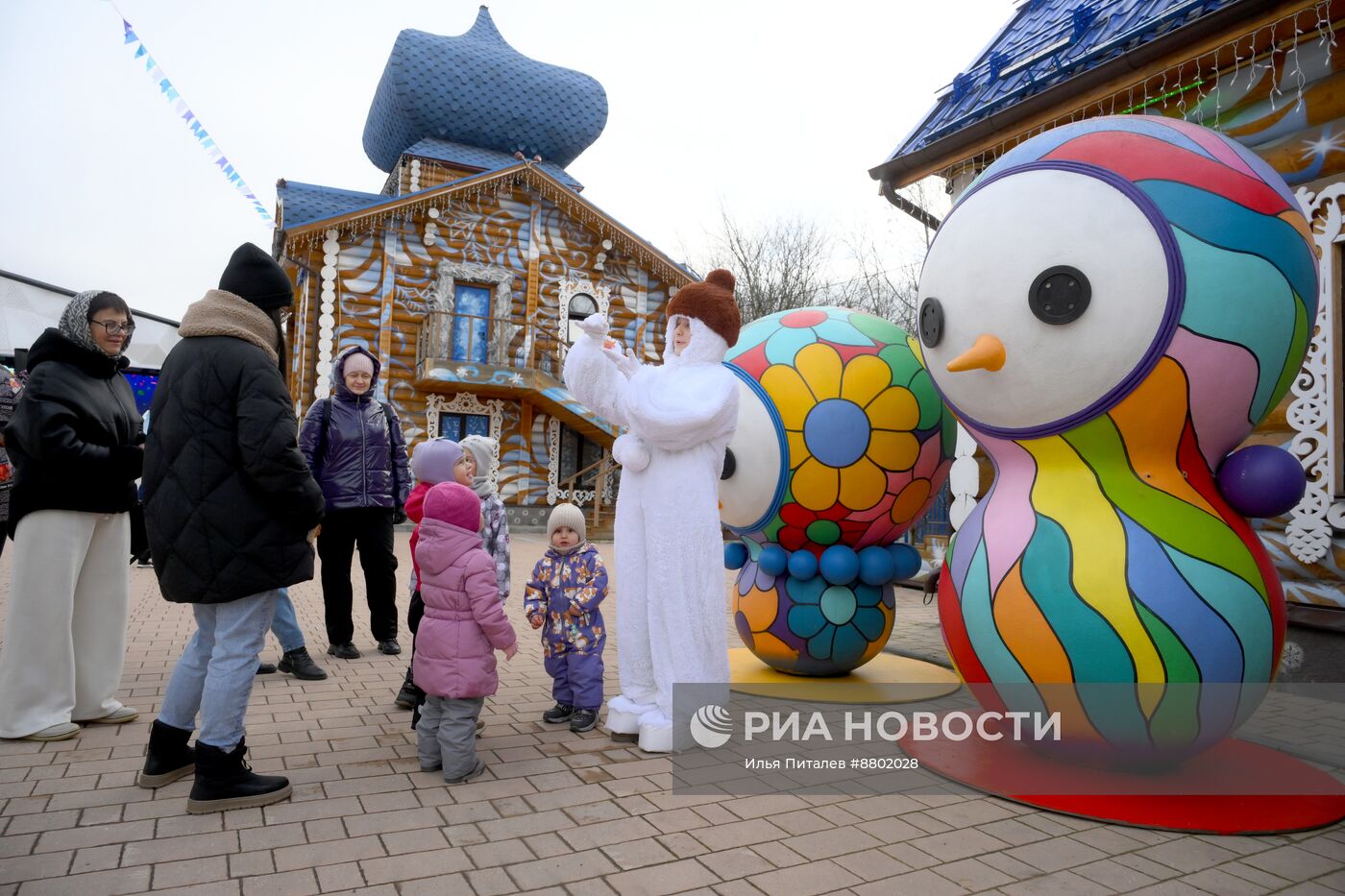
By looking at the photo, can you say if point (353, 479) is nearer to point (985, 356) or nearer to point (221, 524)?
point (221, 524)

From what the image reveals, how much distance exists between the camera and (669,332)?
4.30 metres

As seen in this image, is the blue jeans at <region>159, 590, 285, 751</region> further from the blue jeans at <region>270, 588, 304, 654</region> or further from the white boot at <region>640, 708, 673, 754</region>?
the blue jeans at <region>270, 588, 304, 654</region>

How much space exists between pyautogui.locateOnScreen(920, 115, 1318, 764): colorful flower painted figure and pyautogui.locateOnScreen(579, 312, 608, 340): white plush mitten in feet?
4.89

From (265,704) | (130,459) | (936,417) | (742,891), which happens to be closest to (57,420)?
(130,459)

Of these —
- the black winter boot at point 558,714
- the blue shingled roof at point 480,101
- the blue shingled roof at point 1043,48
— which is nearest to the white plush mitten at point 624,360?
the black winter boot at point 558,714

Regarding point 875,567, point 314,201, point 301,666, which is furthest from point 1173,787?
point 314,201

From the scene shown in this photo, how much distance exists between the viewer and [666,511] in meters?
3.97

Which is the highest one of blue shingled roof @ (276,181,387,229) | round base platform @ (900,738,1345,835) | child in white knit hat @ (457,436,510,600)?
blue shingled roof @ (276,181,387,229)

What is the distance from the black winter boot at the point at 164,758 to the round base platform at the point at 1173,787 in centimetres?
291

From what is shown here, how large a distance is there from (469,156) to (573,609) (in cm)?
1667

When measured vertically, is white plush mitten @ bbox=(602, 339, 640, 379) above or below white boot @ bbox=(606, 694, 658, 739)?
above

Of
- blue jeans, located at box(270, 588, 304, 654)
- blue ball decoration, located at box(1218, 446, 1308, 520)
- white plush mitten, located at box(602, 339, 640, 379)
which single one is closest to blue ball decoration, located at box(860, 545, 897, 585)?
white plush mitten, located at box(602, 339, 640, 379)

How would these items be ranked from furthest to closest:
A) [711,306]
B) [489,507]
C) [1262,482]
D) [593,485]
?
[593,485] → [489,507] → [711,306] → [1262,482]

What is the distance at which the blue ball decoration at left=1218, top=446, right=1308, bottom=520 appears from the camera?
3.19 metres
